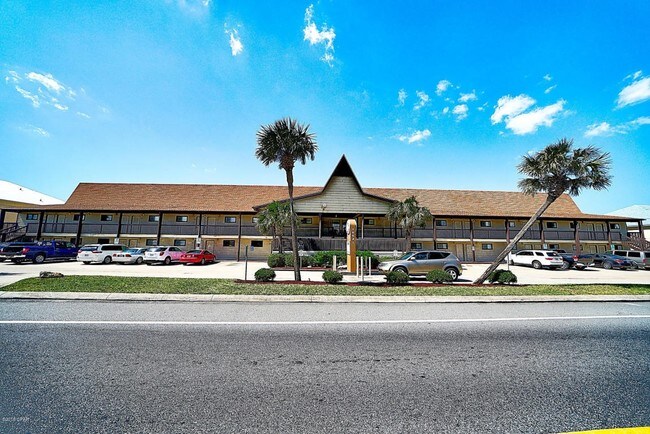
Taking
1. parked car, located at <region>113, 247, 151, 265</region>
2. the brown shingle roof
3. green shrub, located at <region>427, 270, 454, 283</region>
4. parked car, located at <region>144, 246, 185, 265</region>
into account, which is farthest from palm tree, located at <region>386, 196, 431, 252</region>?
parked car, located at <region>113, 247, 151, 265</region>

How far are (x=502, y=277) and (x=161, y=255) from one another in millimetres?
25346

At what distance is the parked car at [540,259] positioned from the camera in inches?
966

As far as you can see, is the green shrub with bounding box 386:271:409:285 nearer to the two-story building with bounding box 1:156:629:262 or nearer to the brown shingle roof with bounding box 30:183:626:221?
the two-story building with bounding box 1:156:629:262

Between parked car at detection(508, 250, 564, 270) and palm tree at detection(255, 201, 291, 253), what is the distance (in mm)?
20739

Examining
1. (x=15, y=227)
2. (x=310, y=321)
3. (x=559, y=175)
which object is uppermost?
(x=559, y=175)

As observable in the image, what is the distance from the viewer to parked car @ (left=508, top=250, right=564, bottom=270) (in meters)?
24.5

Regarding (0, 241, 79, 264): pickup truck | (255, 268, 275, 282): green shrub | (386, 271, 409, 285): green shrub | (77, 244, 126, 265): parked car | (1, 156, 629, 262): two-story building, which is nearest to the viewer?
(386, 271, 409, 285): green shrub

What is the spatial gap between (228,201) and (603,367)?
112ft

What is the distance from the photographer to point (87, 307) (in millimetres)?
7941

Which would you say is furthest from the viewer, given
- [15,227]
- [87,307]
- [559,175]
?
[15,227]

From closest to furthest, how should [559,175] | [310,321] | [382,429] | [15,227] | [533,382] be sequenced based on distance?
[382,429], [533,382], [310,321], [559,175], [15,227]

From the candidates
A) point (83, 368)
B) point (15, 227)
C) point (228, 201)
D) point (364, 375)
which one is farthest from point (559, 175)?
point (15, 227)

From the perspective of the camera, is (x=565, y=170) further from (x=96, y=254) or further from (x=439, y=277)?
(x=96, y=254)

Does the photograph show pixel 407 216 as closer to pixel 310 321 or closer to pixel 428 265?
pixel 428 265
